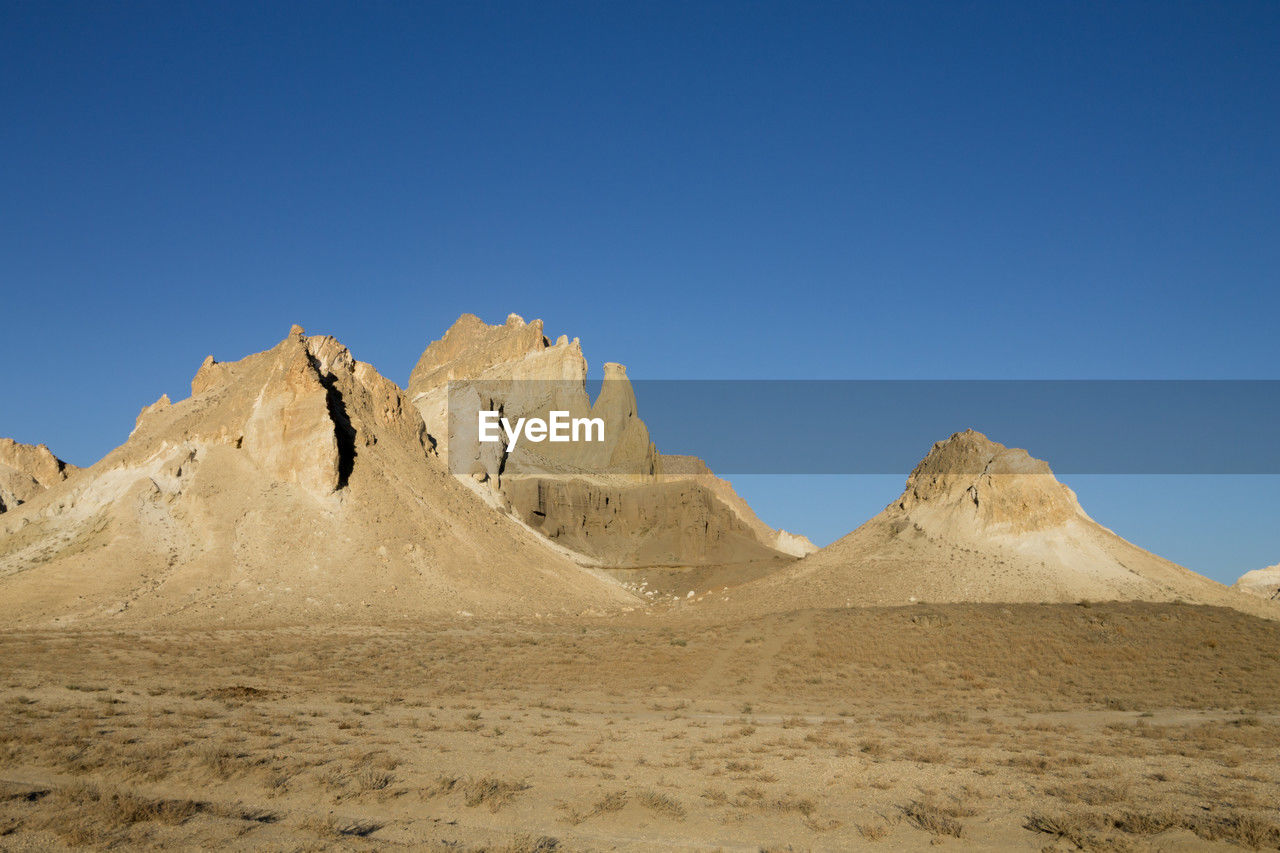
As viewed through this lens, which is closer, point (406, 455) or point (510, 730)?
point (510, 730)

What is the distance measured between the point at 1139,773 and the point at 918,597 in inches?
1062

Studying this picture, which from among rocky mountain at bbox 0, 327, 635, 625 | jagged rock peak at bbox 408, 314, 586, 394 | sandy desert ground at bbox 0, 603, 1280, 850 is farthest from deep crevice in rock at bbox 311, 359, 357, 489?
jagged rock peak at bbox 408, 314, 586, 394

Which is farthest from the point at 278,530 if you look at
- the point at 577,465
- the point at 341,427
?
the point at 577,465

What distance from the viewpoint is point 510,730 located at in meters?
16.0

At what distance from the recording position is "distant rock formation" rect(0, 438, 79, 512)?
79.0 metres

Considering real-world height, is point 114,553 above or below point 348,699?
above

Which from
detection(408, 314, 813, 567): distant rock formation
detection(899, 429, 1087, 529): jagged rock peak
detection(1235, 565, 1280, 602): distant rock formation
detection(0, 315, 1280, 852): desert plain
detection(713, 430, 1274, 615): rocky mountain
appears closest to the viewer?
detection(0, 315, 1280, 852): desert plain

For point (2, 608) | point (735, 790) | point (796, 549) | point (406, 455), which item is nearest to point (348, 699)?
point (735, 790)

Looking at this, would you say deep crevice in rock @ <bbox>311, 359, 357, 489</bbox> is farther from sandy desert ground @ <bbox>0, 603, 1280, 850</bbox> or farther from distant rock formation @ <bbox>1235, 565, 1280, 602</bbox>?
distant rock formation @ <bbox>1235, 565, 1280, 602</bbox>

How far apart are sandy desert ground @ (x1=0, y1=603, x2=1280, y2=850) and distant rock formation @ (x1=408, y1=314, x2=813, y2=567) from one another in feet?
184

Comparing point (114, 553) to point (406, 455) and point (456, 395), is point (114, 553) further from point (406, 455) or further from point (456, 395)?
point (456, 395)

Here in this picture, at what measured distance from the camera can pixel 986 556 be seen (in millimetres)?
40469

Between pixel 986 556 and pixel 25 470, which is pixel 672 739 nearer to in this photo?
pixel 986 556

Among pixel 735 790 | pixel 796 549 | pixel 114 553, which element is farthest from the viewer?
pixel 796 549
